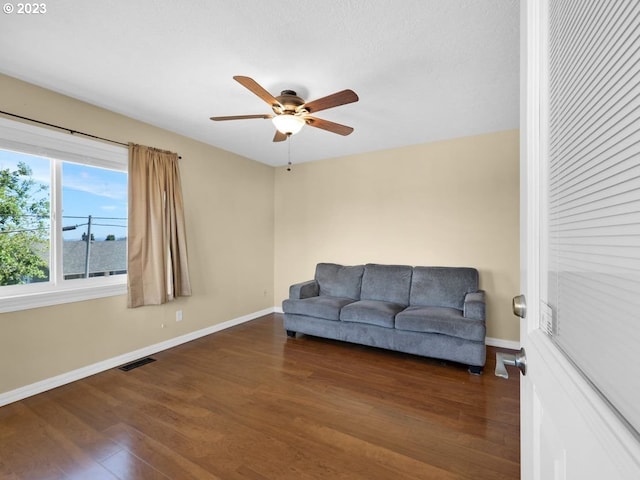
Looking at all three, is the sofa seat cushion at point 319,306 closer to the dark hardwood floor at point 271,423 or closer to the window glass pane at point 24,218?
the dark hardwood floor at point 271,423

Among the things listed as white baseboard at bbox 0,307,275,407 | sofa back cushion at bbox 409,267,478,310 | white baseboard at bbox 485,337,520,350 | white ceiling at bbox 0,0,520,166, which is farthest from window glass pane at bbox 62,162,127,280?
white baseboard at bbox 485,337,520,350

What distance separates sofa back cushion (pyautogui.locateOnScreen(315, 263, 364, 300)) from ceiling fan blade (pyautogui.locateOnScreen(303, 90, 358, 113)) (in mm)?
2450

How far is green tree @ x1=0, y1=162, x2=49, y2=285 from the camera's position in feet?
7.85

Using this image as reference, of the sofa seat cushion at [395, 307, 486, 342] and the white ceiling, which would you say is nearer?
the white ceiling

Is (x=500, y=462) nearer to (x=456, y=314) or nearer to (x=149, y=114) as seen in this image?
(x=456, y=314)

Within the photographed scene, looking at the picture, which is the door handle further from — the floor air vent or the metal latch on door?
the floor air vent

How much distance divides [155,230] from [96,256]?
23.1 inches

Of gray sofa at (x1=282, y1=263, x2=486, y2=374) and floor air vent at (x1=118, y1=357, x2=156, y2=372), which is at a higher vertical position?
gray sofa at (x1=282, y1=263, x2=486, y2=374)

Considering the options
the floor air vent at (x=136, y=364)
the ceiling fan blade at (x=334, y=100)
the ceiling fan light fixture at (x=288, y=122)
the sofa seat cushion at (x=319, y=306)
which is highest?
the ceiling fan blade at (x=334, y=100)

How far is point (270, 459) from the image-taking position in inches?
68.7

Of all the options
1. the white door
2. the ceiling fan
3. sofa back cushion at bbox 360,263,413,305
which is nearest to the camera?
the white door

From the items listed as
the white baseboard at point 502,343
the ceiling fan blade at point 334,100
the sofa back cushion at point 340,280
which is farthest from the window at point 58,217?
the white baseboard at point 502,343

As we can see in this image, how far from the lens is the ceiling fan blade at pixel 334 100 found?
6.42 feet

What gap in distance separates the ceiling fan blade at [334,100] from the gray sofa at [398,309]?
2176mm
